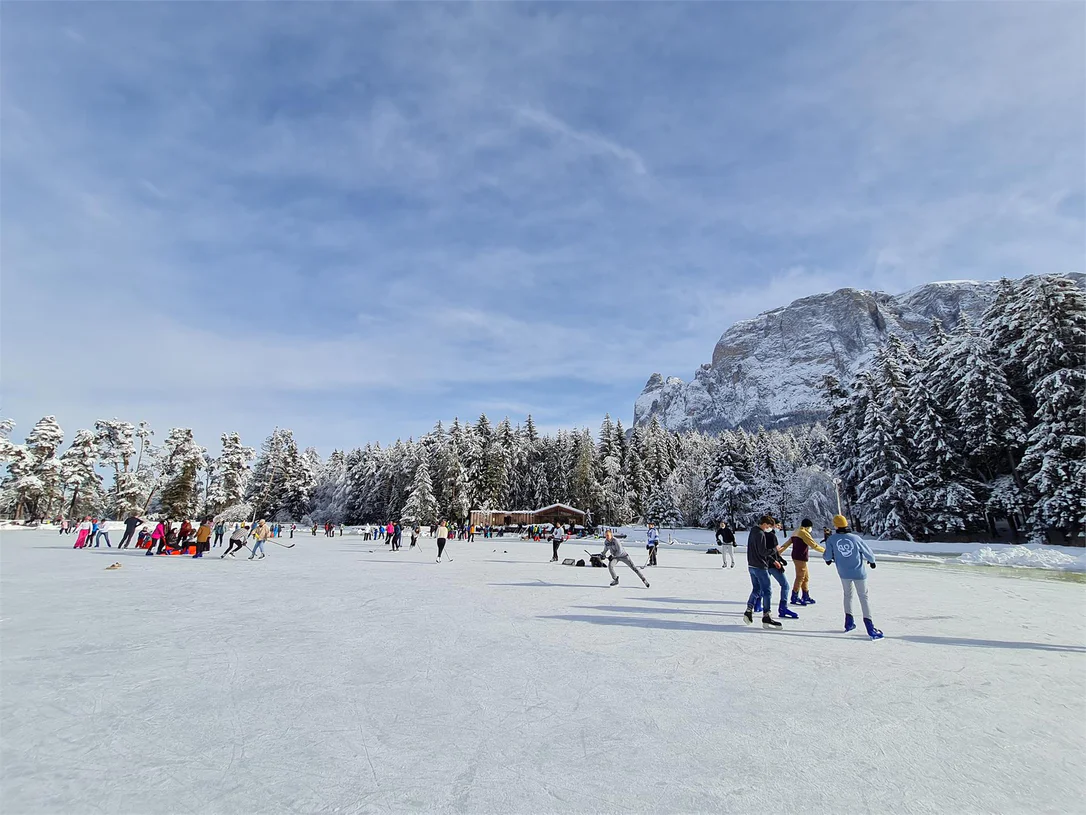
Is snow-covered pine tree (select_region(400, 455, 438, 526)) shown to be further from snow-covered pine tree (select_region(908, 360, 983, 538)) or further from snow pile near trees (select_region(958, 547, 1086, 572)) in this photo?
snow pile near trees (select_region(958, 547, 1086, 572))

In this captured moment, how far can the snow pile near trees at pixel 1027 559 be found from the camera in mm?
18141

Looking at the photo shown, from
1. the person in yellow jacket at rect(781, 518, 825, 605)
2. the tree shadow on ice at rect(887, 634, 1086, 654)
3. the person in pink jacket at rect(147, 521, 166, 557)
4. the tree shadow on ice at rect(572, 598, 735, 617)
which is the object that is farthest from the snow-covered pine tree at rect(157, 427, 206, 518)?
the tree shadow on ice at rect(887, 634, 1086, 654)

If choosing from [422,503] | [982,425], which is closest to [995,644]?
[982,425]

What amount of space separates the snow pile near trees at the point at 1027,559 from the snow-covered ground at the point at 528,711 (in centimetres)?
1308

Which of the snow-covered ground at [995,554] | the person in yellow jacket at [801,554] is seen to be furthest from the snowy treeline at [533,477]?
the person in yellow jacket at [801,554]

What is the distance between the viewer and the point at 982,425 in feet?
96.8

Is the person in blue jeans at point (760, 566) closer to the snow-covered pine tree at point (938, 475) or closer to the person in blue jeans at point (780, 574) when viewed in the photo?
the person in blue jeans at point (780, 574)

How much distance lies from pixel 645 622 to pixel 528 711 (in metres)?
4.24

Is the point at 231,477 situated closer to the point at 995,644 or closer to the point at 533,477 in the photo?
the point at 533,477

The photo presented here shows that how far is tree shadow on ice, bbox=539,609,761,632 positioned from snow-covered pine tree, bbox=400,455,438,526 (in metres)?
48.8

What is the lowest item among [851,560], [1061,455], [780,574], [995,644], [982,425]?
[995,644]

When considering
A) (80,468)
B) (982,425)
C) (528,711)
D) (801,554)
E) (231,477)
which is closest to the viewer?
(528,711)

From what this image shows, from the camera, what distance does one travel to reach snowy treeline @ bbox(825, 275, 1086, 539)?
998 inches

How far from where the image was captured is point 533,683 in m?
5.09
